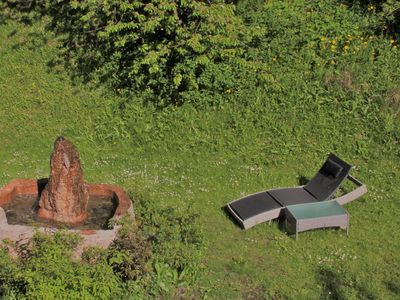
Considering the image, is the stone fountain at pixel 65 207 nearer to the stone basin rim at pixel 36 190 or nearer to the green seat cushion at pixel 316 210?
the stone basin rim at pixel 36 190

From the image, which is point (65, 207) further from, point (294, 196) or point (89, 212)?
point (294, 196)

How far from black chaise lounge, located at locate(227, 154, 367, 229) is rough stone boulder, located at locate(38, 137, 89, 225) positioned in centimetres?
263

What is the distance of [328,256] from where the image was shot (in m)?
8.97

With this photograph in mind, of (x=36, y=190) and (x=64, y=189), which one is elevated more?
(x=64, y=189)

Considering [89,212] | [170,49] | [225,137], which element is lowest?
[89,212]

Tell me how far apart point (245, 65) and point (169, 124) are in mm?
2153

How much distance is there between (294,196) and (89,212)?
3.54 meters

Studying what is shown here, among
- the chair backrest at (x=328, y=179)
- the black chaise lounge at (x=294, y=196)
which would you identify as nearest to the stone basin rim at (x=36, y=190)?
the black chaise lounge at (x=294, y=196)

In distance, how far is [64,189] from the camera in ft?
27.9

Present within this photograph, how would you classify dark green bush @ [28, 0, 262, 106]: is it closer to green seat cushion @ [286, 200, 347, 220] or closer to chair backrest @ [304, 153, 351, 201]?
chair backrest @ [304, 153, 351, 201]

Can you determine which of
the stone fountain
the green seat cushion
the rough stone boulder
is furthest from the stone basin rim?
the green seat cushion

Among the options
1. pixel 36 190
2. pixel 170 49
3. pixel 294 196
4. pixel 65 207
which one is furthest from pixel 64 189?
pixel 170 49

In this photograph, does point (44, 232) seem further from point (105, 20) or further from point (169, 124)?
point (105, 20)

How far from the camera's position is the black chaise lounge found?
961cm
